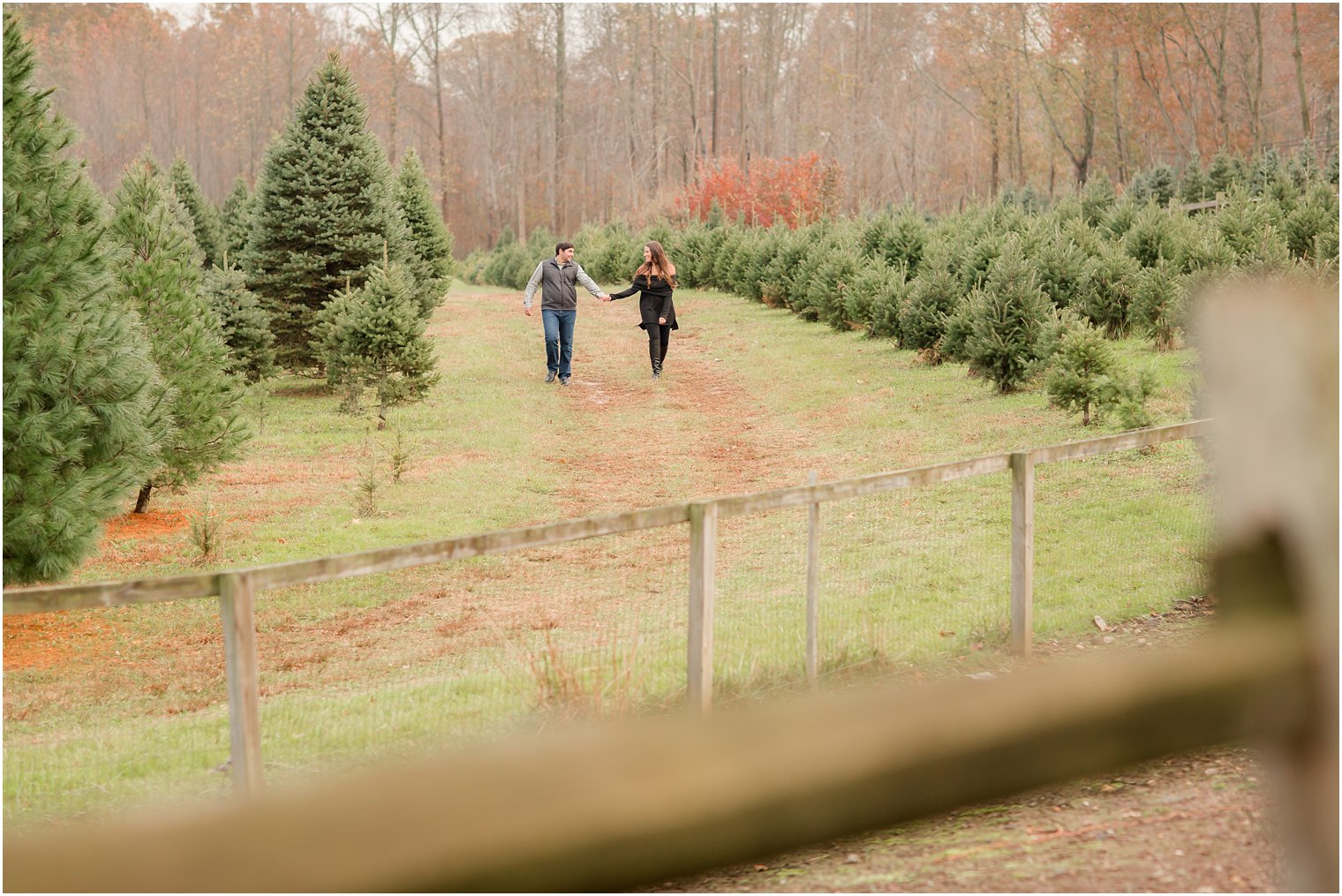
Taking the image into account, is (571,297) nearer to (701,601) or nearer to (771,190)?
(701,601)

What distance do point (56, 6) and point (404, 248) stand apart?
5844 cm

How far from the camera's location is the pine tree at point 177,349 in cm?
1148

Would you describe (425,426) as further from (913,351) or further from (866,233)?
(866,233)

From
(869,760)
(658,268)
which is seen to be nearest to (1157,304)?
(658,268)

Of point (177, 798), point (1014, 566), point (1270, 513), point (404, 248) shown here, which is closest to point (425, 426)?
point (404, 248)

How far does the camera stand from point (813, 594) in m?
5.83

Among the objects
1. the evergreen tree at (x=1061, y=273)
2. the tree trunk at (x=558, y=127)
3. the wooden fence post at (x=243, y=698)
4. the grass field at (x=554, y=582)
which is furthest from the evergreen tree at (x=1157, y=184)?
the wooden fence post at (x=243, y=698)

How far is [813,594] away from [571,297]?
39.4 ft

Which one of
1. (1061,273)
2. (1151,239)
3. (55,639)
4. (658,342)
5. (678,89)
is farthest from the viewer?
(678,89)

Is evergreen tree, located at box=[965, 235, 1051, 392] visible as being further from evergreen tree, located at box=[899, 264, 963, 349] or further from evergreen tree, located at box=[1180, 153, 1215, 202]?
Result: evergreen tree, located at box=[1180, 153, 1215, 202]

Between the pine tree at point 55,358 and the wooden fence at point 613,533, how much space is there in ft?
11.2

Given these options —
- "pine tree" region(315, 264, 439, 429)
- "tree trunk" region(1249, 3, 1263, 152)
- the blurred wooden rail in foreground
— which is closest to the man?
"pine tree" region(315, 264, 439, 429)

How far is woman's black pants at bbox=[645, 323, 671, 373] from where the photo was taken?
1819 cm

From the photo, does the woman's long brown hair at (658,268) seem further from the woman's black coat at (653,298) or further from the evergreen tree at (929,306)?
the evergreen tree at (929,306)
